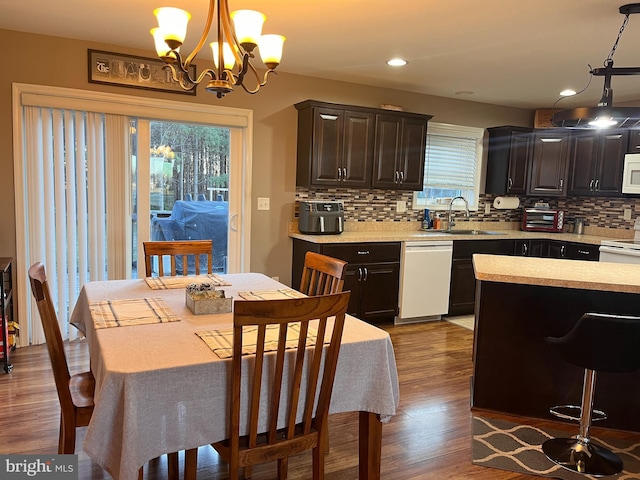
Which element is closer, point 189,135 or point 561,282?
point 561,282

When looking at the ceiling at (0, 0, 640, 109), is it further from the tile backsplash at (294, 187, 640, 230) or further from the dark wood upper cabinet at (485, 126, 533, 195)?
the tile backsplash at (294, 187, 640, 230)

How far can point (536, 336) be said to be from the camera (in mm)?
2859

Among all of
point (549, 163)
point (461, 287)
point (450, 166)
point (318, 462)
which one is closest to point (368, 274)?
point (461, 287)

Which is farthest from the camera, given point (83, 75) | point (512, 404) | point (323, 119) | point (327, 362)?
point (323, 119)

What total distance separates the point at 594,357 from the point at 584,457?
61cm

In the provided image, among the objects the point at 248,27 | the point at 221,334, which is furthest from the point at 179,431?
the point at 248,27


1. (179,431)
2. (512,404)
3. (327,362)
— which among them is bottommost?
(512,404)

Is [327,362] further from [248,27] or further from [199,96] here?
[199,96]

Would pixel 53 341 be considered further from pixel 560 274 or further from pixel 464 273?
pixel 464 273

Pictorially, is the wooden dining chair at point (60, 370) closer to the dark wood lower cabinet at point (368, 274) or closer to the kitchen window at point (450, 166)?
the dark wood lower cabinet at point (368, 274)

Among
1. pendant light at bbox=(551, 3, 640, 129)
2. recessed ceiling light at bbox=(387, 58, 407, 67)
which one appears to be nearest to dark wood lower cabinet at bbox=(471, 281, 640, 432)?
Answer: pendant light at bbox=(551, 3, 640, 129)

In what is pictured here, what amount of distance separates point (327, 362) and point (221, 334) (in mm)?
418

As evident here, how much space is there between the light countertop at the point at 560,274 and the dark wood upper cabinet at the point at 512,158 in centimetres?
256

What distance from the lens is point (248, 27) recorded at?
209cm
